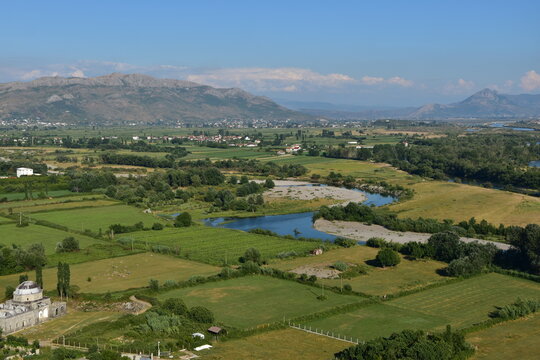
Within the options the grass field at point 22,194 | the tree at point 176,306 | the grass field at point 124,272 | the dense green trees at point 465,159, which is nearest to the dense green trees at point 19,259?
the grass field at point 124,272

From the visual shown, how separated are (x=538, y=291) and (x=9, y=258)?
3350cm

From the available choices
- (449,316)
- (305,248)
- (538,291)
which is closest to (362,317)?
(449,316)

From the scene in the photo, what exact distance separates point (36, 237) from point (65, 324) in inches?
837

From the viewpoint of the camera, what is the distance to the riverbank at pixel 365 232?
51.2 meters

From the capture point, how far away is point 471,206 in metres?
66.6

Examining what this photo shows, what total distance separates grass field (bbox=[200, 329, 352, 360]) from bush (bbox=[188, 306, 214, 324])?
2554 millimetres

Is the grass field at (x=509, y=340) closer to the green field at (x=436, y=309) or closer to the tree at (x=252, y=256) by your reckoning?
the green field at (x=436, y=309)

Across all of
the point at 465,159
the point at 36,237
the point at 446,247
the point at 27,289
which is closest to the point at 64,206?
the point at 36,237

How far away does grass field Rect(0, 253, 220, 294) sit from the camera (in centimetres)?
3762

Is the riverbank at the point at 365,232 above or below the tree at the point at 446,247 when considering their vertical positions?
below

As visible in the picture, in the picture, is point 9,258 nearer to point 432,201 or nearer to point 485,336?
point 485,336

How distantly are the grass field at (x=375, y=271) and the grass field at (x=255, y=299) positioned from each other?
2564 mm

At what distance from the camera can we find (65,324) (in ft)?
100

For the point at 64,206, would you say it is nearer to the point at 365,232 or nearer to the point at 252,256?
the point at 252,256
